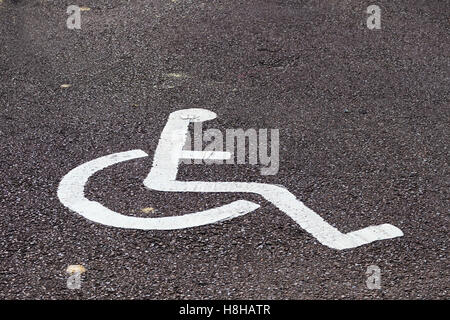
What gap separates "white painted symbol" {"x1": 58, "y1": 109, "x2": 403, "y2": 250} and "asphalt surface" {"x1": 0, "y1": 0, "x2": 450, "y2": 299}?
2.5 inches

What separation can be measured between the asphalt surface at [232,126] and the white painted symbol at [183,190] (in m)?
0.06

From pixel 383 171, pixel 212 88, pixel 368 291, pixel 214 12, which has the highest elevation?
pixel 214 12

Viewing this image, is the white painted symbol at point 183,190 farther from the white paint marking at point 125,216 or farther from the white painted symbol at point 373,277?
the white painted symbol at point 373,277

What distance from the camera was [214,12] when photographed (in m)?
7.37

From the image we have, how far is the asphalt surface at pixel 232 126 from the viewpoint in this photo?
3.45 m

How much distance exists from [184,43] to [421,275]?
385 cm

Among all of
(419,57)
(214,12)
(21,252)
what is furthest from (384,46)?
(21,252)

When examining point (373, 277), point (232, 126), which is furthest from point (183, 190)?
point (373, 277)

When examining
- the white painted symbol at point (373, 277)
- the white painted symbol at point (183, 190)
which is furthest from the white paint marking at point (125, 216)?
the white painted symbol at point (373, 277)

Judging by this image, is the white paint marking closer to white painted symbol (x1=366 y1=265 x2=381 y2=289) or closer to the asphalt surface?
the asphalt surface

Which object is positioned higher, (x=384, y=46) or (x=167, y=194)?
(x=384, y=46)

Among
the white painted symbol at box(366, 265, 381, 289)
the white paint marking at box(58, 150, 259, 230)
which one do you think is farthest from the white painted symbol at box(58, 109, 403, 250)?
the white painted symbol at box(366, 265, 381, 289)

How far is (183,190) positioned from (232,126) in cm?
101

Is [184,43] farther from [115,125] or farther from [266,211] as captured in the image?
[266,211]
